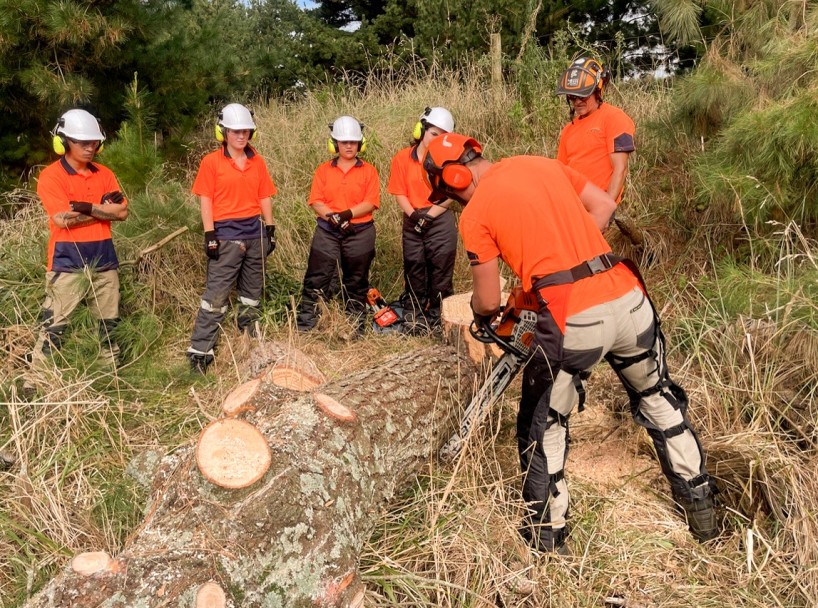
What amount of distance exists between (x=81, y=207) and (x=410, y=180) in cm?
251

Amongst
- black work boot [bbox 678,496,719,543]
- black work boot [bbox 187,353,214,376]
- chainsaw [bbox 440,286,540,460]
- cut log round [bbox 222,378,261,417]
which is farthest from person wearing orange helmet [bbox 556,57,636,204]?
A: black work boot [bbox 187,353,214,376]

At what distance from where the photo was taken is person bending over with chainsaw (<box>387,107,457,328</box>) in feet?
16.4

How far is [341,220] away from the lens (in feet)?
16.7

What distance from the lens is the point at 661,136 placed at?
5.21 meters

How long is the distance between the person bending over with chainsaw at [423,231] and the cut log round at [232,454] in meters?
2.95

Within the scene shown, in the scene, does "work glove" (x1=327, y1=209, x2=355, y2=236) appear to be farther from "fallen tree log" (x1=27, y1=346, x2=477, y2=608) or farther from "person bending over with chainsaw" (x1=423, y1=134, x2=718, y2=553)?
"fallen tree log" (x1=27, y1=346, x2=477, y2=608)

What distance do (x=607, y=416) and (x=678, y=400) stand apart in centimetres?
73

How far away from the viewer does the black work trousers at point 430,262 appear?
16.8ft

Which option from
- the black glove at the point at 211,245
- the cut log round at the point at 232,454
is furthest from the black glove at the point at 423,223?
the cut log round at the point at 232,454

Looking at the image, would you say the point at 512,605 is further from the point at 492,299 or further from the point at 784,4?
the point at 784,4

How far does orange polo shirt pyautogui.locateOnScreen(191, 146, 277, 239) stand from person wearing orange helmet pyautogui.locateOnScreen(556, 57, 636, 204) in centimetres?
248

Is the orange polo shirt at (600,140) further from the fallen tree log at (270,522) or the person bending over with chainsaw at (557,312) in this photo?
the fallen tree log at (270,522)

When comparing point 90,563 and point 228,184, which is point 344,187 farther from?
point 90,563

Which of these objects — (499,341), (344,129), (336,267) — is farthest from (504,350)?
(344,129)
